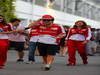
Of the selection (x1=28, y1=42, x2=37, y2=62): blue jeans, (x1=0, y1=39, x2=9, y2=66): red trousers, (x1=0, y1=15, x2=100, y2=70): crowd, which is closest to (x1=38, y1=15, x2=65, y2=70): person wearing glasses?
(x1=0, y1=15, x2=100, y2=70): crowd

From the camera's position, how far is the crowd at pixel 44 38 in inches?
507

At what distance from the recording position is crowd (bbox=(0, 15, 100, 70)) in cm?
1287

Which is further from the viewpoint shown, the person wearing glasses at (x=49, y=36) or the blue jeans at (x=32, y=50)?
the blue jeans at (x=32, y=50)

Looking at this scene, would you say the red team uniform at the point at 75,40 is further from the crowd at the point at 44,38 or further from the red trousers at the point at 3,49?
the red trousers at the point at 3,49

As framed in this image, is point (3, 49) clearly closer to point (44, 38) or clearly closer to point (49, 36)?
point (44, 38)

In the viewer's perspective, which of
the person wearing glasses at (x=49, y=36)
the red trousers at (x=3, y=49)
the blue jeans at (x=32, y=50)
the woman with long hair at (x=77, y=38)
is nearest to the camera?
the person wearing glasses at (x=49, y=36)

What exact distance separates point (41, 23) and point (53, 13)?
35.7 m

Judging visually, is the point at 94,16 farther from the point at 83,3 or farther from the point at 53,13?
the point at 53,13

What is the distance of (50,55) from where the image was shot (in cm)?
1285

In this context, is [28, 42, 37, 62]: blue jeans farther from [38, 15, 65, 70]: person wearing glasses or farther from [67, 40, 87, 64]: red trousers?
[38, 15, 65, 70]: person wearing glasses

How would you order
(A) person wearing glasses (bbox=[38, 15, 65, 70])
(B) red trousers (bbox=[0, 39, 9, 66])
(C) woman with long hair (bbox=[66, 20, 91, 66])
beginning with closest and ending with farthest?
(A) person wearing glasses (bbox=[38, 15, 65, 70])
(B) red trousers (bbox=[0, 39, 9, 66])
(C) woman with long hair (bbox=[66, 20, 91, 66])

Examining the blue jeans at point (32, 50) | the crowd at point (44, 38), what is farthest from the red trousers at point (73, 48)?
the blue jeans at point (32, 50)

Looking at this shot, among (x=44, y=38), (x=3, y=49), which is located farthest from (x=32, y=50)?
(x=44, y=38)

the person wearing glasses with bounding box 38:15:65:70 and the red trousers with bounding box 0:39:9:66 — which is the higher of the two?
the person wearing glasses with bounding box 38:15:65:70
